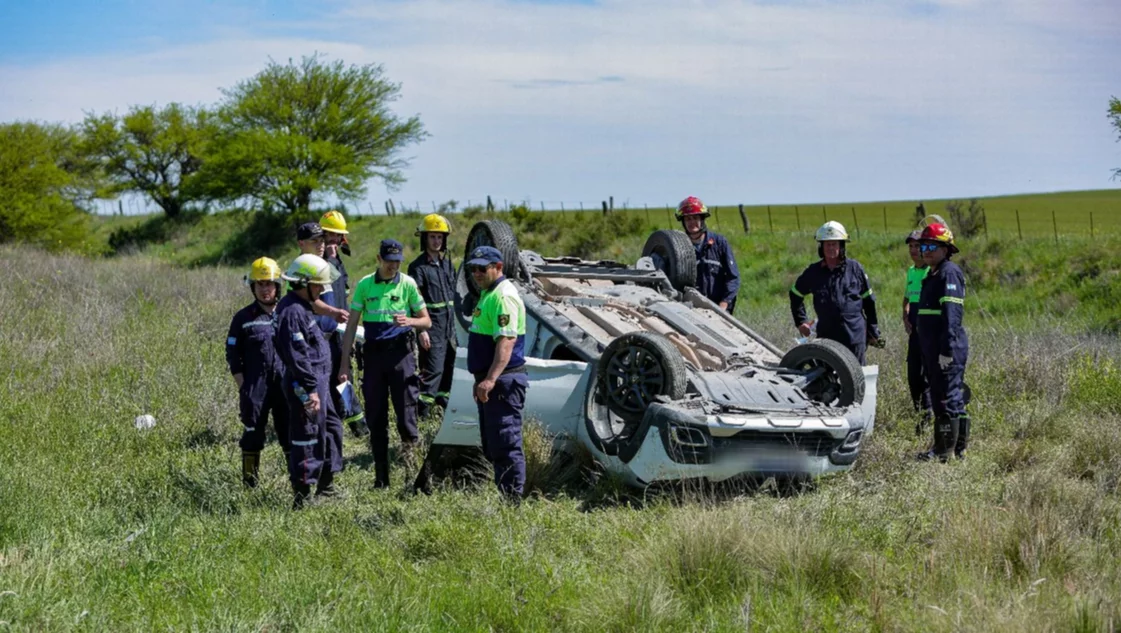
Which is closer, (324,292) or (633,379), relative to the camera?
(633,379)

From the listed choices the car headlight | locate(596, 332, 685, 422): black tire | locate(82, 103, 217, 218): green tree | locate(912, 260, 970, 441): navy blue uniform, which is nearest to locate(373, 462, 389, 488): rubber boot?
locate(596, 332, 685, 422): black tire

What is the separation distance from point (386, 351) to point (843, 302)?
12.5 ft

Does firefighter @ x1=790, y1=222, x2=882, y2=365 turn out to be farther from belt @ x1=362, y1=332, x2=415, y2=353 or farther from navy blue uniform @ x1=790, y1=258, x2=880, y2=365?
belt @ x1=362, y1=332, x2=415, y2=353

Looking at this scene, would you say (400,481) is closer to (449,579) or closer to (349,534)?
(349,534)

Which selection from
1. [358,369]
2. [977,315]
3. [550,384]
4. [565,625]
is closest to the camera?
[565,625]

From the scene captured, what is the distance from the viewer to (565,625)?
5.20 meters

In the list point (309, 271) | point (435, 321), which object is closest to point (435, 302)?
point (435, 321)

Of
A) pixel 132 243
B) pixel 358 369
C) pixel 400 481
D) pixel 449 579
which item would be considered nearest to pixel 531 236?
pixel 132 243

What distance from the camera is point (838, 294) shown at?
30.3ft

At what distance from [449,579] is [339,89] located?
46.2 metres

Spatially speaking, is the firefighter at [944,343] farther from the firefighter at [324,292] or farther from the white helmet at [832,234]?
the firefighter at [324,292]

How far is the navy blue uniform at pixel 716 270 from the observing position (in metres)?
10.8

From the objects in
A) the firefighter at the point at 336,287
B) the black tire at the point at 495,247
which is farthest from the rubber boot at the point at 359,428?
→ the black tire at the point at 495,247

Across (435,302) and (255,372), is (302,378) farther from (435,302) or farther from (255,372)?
(435,302)
